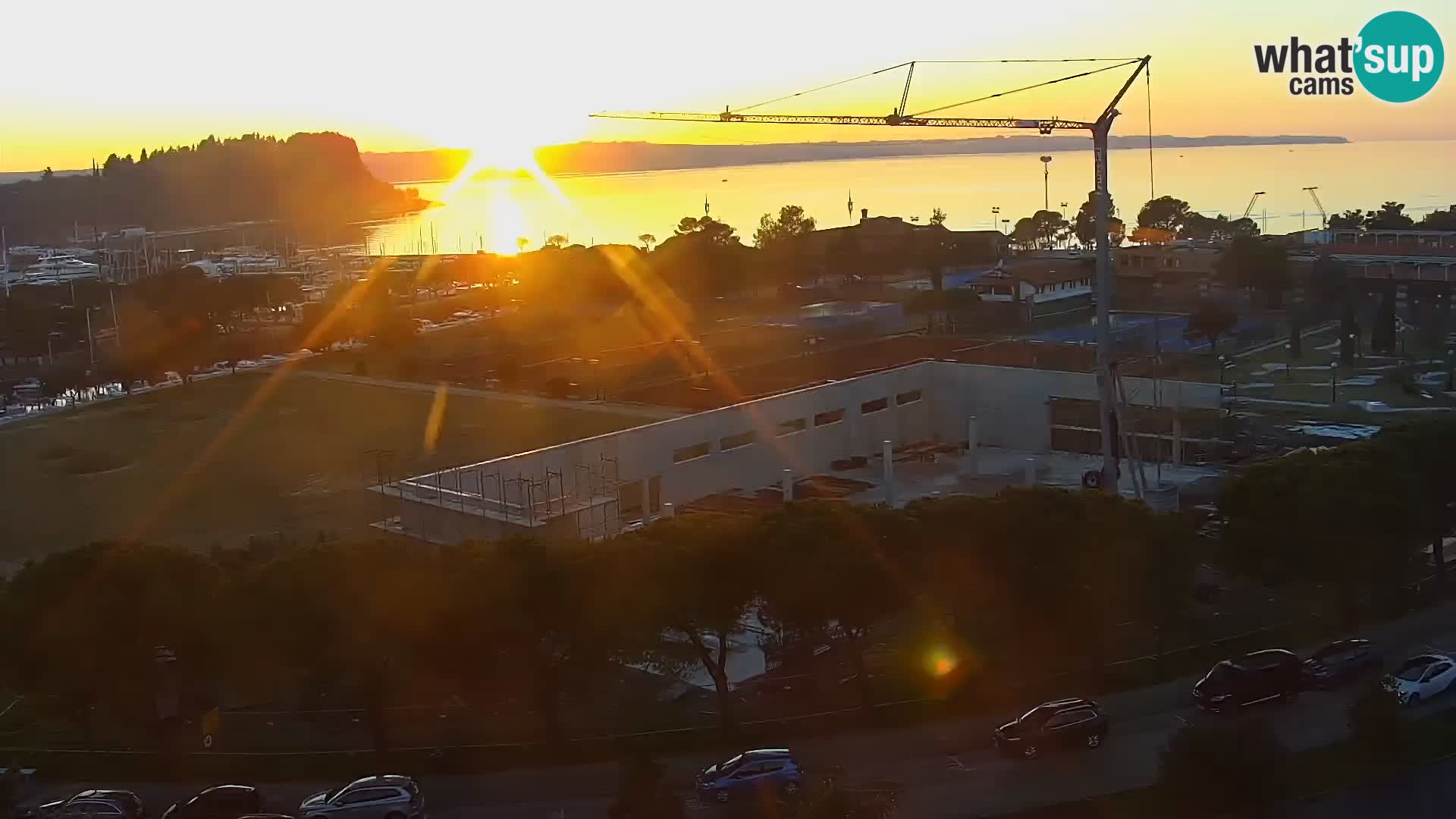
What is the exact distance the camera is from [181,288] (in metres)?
17.0

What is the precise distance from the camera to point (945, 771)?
3494 millimetres

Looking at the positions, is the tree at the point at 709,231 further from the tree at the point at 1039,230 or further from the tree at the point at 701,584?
the tree at the point at 701,584

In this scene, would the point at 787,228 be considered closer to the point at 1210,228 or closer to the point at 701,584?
the point at 1210,228

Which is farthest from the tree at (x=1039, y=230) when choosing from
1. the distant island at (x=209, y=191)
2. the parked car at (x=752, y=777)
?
the distant island at (x=209, y=191)

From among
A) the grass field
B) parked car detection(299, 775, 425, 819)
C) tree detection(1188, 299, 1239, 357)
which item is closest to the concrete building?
the grass field

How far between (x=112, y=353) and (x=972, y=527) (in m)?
12.9

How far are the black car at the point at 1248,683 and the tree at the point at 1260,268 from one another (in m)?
11.6

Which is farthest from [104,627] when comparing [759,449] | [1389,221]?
[1389,221]

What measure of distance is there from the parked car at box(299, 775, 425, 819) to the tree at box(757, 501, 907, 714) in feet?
3.98

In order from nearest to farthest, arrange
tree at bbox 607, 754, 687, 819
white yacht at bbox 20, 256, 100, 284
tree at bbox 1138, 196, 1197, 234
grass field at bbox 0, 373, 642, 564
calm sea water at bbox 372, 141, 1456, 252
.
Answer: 1. tree at bbox 607, 754, 687, 819
2. grass field at bbox 0, 373, 642, 564
3. tree at bbox 1138, 196, 1197, 234
4. white yacht at bbox 20, 256, 100, 284
5. calm sea water at bbox 372, 141, 1456, 252

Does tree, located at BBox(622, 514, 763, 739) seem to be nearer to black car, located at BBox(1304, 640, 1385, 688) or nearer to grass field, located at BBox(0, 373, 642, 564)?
black car, located at BBox(1304, 640, 1385, 688)

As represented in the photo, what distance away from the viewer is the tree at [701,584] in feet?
12.3

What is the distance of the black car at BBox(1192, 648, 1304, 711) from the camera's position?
3775 mm

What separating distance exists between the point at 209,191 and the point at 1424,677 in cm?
4704
